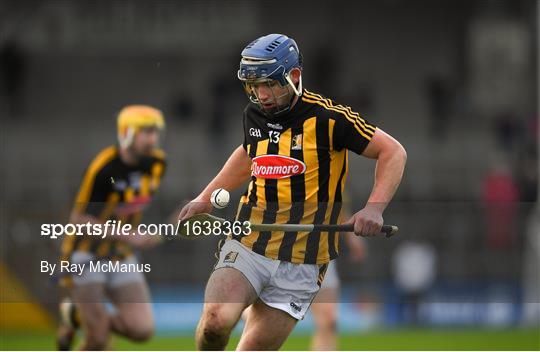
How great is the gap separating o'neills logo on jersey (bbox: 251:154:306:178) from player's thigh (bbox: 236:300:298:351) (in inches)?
24.4

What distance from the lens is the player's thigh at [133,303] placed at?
792cm

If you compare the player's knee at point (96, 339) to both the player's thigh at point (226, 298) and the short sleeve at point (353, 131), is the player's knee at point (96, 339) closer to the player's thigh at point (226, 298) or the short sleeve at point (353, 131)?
the player's thigh at point (226, 298)

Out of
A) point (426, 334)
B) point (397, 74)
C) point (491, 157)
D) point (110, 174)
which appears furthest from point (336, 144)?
point (397, 74)

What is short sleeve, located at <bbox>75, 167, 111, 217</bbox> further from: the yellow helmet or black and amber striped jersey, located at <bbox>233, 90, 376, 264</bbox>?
black and amber striped jersey, located at <bbox>233, 90, 376, 264</bbox>

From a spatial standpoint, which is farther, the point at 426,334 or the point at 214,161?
the point at 214,161

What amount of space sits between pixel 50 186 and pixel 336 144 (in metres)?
11.2

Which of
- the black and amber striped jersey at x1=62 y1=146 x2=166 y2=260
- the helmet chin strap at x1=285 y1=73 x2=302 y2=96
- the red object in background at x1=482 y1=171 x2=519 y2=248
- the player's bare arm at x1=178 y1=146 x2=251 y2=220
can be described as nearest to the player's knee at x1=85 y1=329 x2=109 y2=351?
the black and amber striped jersey at x1=62 y1=146 x2=166 y2=260

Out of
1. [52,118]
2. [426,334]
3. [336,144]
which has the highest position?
[336,144]

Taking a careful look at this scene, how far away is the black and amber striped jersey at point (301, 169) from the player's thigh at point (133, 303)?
203 cm

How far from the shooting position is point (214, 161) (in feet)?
57.4

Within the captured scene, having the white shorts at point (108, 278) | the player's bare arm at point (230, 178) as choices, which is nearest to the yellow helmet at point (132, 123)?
the white shorts at point (108, 278)

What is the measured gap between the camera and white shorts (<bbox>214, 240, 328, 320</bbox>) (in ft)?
19.6

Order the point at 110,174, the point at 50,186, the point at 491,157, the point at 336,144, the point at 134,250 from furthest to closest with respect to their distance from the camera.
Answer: the point at 491,157 → the point at 50,186 → the point at 110,174 → the point at 134,250 → the point at 336,144

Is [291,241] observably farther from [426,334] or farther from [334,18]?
[334,18]
